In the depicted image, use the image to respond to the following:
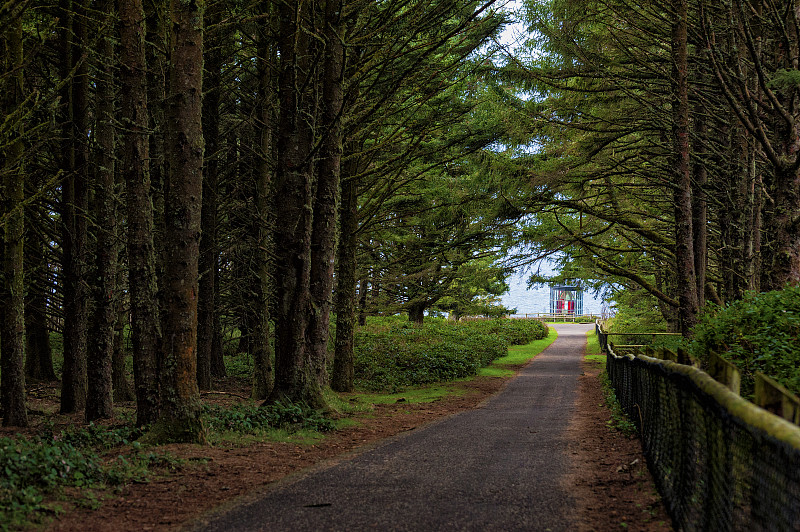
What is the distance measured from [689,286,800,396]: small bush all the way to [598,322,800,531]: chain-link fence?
1.05 metres

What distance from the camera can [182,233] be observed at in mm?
8609

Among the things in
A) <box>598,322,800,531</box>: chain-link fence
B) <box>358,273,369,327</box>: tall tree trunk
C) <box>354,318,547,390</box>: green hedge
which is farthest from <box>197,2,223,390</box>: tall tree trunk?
<box>598,322,800,531</box>: chain-link fence

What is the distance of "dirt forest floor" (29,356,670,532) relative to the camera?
5.40 meters

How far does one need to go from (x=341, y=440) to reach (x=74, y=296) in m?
7.21

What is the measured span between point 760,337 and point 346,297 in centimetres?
1203

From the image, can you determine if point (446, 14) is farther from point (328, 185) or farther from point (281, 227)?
point (281, 227)

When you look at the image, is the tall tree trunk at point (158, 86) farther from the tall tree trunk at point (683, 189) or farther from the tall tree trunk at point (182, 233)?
the tall tree trunk at point (683, 189)

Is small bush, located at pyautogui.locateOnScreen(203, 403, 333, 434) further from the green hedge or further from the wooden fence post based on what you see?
the wooden fence post

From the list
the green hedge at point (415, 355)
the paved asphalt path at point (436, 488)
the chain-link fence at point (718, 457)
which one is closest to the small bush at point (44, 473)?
the paved asphalt path at point (436, 488)

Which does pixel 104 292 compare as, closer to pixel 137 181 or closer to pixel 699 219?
pixel 137 181

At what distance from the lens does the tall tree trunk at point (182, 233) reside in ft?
27.6

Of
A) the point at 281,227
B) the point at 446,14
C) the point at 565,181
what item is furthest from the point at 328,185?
the point at 565,181

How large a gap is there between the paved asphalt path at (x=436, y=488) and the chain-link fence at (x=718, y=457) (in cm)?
105

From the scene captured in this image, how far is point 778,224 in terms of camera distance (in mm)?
11055
